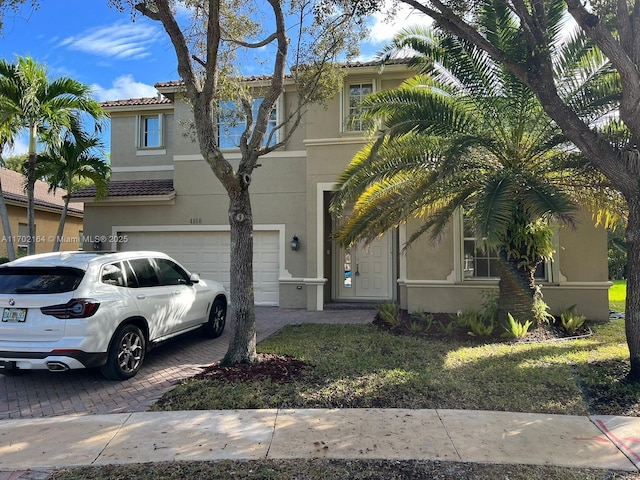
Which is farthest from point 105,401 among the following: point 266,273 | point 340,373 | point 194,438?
point 266,273

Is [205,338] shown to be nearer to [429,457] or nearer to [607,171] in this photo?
[429,457]

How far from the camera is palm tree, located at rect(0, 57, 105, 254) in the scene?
915 centimetres

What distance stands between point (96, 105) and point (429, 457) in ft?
35.0

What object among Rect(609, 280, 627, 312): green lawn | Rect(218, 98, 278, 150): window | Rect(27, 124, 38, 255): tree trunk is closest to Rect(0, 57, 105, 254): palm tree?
Rect(27, 124, 38, 255): tree trunk

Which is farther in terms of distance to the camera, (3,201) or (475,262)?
(475,262)

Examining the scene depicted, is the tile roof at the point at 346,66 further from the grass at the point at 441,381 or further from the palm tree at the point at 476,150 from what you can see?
the grass at the point at 441,381

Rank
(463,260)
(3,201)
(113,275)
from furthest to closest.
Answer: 1. (463,260)
2. (3,201)
3. (113,275)

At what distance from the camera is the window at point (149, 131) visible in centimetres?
1433

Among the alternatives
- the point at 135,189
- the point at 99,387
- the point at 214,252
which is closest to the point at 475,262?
the point at 214,252

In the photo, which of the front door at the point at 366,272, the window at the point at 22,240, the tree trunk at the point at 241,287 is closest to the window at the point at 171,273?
the tree trunk at the point at 241,287

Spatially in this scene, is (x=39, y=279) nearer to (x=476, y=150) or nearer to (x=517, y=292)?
(x=476, y=150)

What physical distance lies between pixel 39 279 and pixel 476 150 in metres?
7.52

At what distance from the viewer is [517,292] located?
8.30 m

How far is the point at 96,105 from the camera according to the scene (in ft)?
34.4
